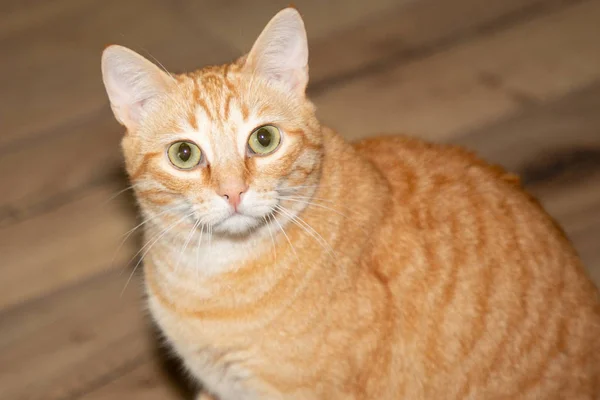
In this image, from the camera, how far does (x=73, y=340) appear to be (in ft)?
8.20

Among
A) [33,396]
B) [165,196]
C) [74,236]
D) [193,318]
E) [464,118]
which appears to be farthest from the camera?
[464,118]

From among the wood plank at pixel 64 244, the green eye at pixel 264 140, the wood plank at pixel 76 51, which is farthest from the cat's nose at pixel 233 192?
the wood plank at pixel 76 51

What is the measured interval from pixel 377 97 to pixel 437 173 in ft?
4.29

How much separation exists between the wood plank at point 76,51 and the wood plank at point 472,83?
612mm

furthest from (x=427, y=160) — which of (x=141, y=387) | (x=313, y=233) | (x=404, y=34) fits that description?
(x=404, y=34)

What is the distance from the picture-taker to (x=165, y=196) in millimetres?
1718

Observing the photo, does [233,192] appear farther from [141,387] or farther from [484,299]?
[141,387]

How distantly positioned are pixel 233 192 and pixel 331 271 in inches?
12.6

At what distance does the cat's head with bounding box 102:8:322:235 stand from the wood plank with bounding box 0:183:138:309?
3.18 feet

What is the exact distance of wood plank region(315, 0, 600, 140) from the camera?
10.1ft

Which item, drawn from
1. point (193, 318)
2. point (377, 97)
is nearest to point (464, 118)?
point (377, 97)

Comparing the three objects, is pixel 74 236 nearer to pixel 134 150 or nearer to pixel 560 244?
pixel 134 150

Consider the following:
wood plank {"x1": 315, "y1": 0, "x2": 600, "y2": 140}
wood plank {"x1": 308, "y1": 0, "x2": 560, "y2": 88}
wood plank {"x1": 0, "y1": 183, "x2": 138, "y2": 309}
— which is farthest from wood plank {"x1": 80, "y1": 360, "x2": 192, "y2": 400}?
wood plank {"x1": 308, "y1": 0, "x2": 560, "y2": 88}

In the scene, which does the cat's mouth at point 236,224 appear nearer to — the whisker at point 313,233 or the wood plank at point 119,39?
the whisker at point 313,233
